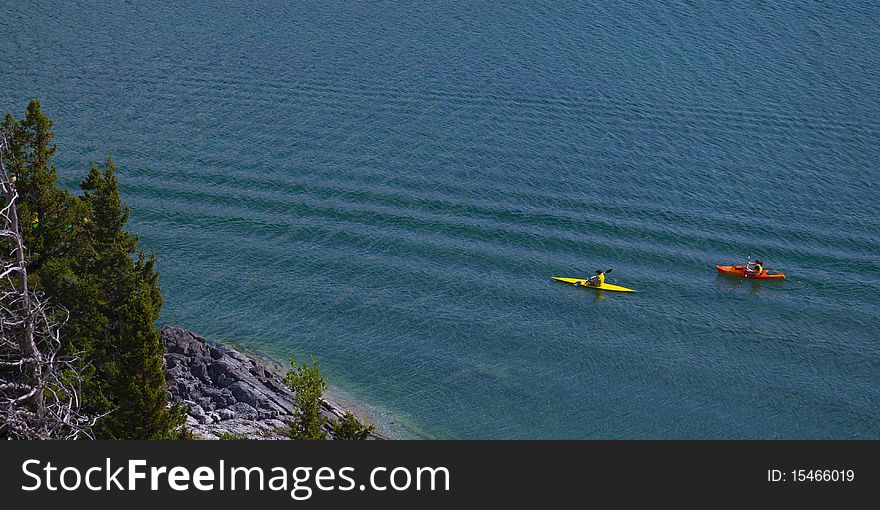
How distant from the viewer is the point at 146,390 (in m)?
36.3

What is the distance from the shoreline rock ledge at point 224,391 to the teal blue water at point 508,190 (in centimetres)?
367

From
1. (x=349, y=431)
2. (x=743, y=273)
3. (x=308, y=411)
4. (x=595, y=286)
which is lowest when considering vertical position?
(x=349, y=431)

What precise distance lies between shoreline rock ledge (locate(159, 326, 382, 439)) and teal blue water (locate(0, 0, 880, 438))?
145 inches

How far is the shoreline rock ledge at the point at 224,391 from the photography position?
46.9 metres

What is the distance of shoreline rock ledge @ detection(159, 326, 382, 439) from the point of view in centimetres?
4694

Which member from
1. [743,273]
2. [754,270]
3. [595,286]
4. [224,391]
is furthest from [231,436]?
[754,270]

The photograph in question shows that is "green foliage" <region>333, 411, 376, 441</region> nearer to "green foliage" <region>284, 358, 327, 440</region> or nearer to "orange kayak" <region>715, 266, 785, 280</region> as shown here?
"green foliage" <region>284, 358, 327, 440</region>

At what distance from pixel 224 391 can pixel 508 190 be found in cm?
2621

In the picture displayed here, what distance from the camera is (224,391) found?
1945 inches

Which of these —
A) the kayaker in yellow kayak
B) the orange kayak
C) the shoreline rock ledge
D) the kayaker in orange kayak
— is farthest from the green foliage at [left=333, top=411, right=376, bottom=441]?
the kayaker in orange kayak

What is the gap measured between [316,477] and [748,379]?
38773 mm

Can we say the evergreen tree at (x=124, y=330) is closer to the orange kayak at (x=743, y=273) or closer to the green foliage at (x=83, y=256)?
the green foliage at (x=83, y=256)

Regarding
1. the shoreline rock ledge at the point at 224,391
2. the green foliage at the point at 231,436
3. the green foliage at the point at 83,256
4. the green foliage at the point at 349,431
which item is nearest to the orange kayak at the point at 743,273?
the shoreline rock ledge at the point at 224,391

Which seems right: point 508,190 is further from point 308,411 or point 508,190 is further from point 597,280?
point 308,411
